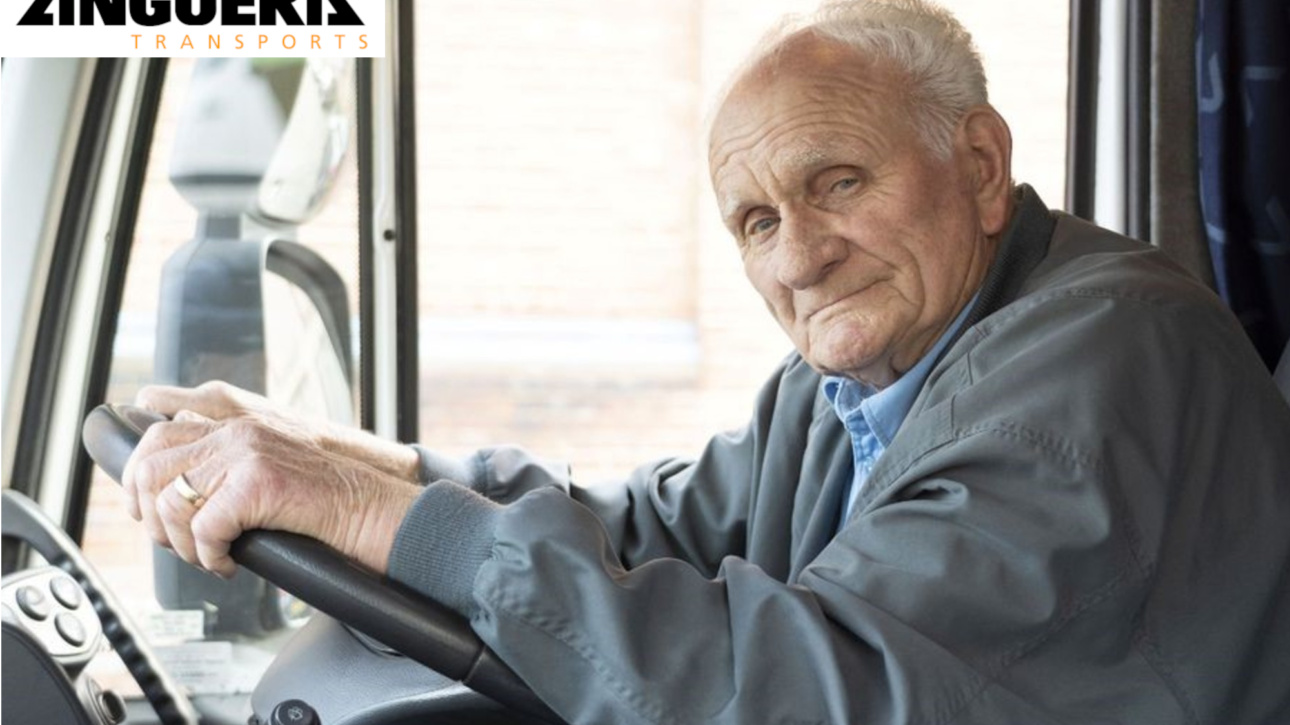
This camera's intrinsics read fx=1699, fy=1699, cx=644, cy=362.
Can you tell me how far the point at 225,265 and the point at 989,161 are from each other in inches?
43.9

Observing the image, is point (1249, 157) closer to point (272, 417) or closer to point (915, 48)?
point (915, 48)

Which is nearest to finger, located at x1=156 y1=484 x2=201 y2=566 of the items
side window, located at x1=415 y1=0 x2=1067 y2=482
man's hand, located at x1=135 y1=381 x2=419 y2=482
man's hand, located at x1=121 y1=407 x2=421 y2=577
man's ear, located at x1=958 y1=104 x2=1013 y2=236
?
man's hand, located at x1=121 y1=407 x2=421 y2=577

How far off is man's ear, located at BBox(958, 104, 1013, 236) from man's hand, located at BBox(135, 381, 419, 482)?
23.5 inches

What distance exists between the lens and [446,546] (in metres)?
1.15

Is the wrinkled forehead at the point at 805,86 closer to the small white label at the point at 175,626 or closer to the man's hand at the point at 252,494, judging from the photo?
the man's hand at the point at 252,494

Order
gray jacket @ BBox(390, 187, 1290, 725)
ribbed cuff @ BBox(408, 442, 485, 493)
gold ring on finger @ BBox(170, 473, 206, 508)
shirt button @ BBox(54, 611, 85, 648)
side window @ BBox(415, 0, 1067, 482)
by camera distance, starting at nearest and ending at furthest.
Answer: gray jacket @ BBox(390, 187, 1290, 725) → gold ring on finger @ BBox(170, 473, 206, 508) → shirt button @ BBox(54, 611, 85, 648) → ribbed cuff @ BBox(408, 442, 485, 493) → side window @ BBox(415, 0, 1067, 482)

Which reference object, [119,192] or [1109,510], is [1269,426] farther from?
[119,192]

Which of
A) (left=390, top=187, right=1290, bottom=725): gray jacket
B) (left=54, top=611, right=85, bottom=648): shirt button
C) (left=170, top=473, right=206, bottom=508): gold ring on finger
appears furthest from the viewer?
(left=54, top=611, right=85, bottom=648): shirt button

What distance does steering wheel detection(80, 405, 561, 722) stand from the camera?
1099mm

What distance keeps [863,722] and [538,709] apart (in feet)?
0.70

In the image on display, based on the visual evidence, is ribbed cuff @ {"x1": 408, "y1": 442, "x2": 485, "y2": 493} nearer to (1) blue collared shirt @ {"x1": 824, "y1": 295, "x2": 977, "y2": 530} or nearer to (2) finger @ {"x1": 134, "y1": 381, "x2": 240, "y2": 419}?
(2) finger @ {"x1": 134, "y1": 381, "x2": 240, "y2": 419}

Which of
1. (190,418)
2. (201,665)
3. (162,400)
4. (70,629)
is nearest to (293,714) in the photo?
(190,418)

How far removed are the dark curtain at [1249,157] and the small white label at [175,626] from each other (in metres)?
1.32

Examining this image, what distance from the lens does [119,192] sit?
2162mm
